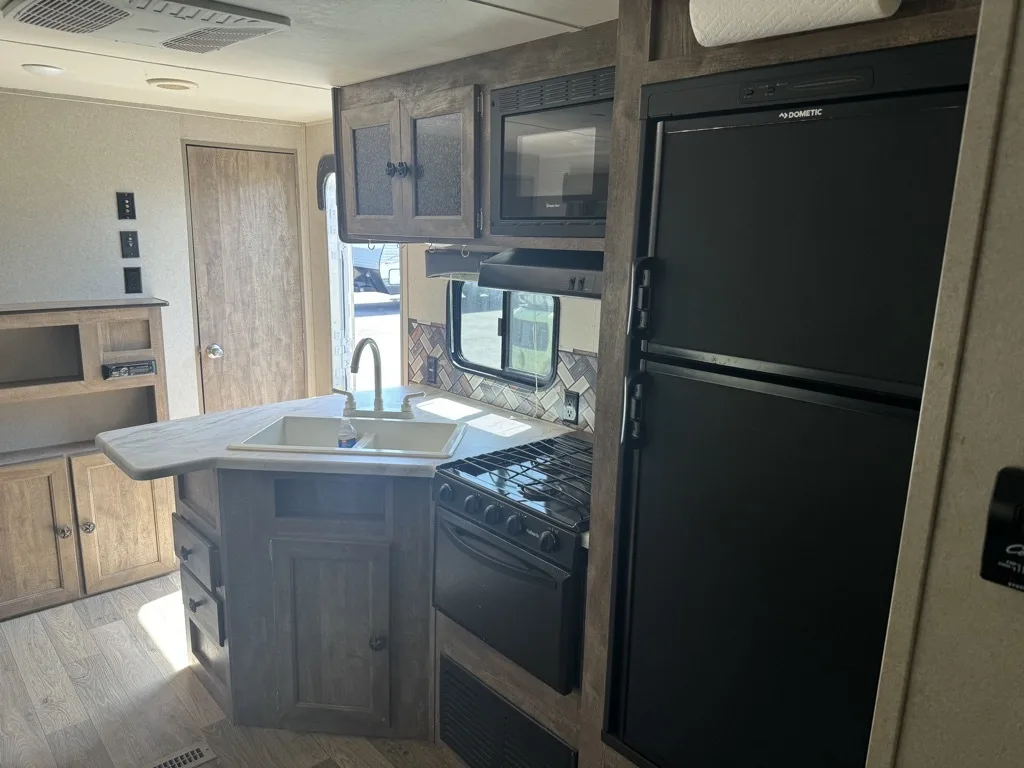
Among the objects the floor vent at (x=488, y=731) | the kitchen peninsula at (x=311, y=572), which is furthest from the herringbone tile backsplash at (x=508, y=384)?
the floor vent at (x=488, y=731)

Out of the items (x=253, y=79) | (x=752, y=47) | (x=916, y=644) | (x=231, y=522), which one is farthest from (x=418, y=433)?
(x=916, y=644)

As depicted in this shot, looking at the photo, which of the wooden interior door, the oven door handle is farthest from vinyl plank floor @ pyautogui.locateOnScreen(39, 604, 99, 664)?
the oven door handle

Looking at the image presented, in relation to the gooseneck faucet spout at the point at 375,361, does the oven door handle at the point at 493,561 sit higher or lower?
lower

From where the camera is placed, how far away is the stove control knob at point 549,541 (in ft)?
6.05

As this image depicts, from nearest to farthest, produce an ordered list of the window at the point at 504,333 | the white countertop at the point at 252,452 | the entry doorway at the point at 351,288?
the white countertop at the point at 252,452 → the window at the point at 504,333 → the entry doorway at the point at 351,288

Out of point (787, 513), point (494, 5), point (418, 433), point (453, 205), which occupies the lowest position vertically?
point (418, 433)

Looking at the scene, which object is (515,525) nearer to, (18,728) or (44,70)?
(18,728)

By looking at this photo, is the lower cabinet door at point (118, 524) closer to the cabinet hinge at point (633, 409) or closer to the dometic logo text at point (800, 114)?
the cabinet hinge at point (633, 409)

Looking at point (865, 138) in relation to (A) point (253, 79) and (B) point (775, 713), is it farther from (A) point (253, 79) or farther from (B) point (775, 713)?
(A) point (253, 79)

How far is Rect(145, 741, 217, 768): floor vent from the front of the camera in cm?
239

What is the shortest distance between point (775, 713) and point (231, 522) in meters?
1.77

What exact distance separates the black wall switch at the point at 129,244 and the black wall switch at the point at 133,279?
0.20 ft

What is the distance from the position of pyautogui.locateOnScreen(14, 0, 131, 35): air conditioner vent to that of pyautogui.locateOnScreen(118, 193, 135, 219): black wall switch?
1.69 metres

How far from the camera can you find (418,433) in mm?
2822
